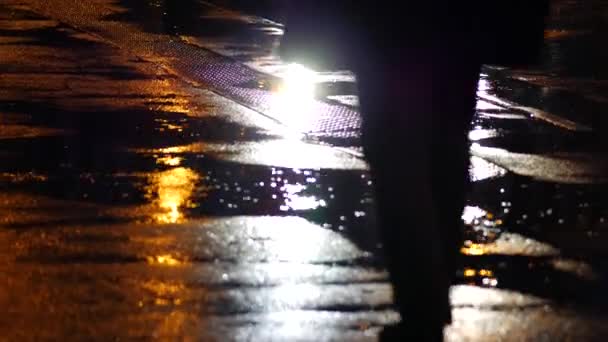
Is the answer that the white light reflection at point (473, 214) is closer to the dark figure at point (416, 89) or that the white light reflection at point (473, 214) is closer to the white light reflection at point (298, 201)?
the white light reflection at point (298, 201)

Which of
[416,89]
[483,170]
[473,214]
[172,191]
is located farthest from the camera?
[483,170]

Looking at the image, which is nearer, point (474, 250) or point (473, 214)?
point (474, 250)

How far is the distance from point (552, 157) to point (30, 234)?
4065 mm

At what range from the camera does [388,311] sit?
6.53 m

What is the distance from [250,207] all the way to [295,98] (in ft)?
15.6

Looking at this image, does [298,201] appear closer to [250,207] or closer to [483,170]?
[250,207]

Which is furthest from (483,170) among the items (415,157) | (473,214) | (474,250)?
(415,157)

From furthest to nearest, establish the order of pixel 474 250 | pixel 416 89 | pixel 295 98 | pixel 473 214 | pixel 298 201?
pixel 295 98 → pixel 298 201 → pixel 473 214 → pixel 474 250 → pixel 416 89

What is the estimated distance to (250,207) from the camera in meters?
8.66

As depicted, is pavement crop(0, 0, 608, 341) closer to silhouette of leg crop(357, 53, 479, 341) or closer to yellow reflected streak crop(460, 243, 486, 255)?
yellow reflected streak crop(460, 243, 486, 255)

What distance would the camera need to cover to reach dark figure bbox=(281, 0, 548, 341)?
602 centimetres

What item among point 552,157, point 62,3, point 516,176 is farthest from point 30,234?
point 62,3

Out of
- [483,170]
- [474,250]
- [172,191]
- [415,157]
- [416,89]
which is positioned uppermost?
[416,89]

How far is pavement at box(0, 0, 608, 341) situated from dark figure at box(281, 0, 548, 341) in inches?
12.1
